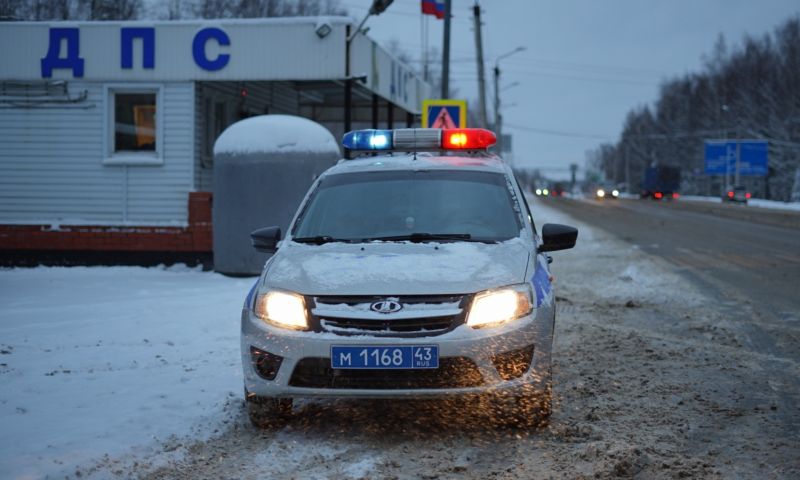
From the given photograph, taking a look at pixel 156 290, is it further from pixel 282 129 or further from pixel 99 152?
pixel 99 152

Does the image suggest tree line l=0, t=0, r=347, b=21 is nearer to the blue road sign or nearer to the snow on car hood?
the blue road sign

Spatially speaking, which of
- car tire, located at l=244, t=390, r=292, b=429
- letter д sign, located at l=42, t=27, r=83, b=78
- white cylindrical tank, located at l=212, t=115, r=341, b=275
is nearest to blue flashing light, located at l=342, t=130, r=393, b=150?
car tire, located at l=244, t=390, r=292, b=429

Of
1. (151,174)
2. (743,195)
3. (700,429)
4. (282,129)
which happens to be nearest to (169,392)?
(700,429)

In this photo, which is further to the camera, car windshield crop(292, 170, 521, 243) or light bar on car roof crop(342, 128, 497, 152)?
light bar on car roof crop(342, 128, 497, 152)

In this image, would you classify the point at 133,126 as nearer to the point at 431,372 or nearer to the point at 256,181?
the point at 256,181

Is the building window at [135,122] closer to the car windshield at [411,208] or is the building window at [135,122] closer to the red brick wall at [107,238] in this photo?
the red brick wall at [107,238]

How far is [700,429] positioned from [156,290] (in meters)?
8.56

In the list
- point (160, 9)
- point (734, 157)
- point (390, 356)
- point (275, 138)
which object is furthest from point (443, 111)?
point (734, 157)

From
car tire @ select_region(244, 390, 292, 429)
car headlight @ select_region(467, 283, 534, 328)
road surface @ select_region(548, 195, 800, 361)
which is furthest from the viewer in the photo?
road surface @ select_region(548, 195, 800, 361)

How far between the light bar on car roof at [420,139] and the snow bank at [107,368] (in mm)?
2017

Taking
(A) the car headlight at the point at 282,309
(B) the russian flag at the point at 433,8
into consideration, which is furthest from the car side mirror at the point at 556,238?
(B) the russian flag at the point at 433,8

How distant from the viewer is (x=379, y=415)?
5.52 m

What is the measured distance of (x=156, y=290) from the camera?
473 inches

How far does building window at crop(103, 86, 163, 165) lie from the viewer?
15656mm
